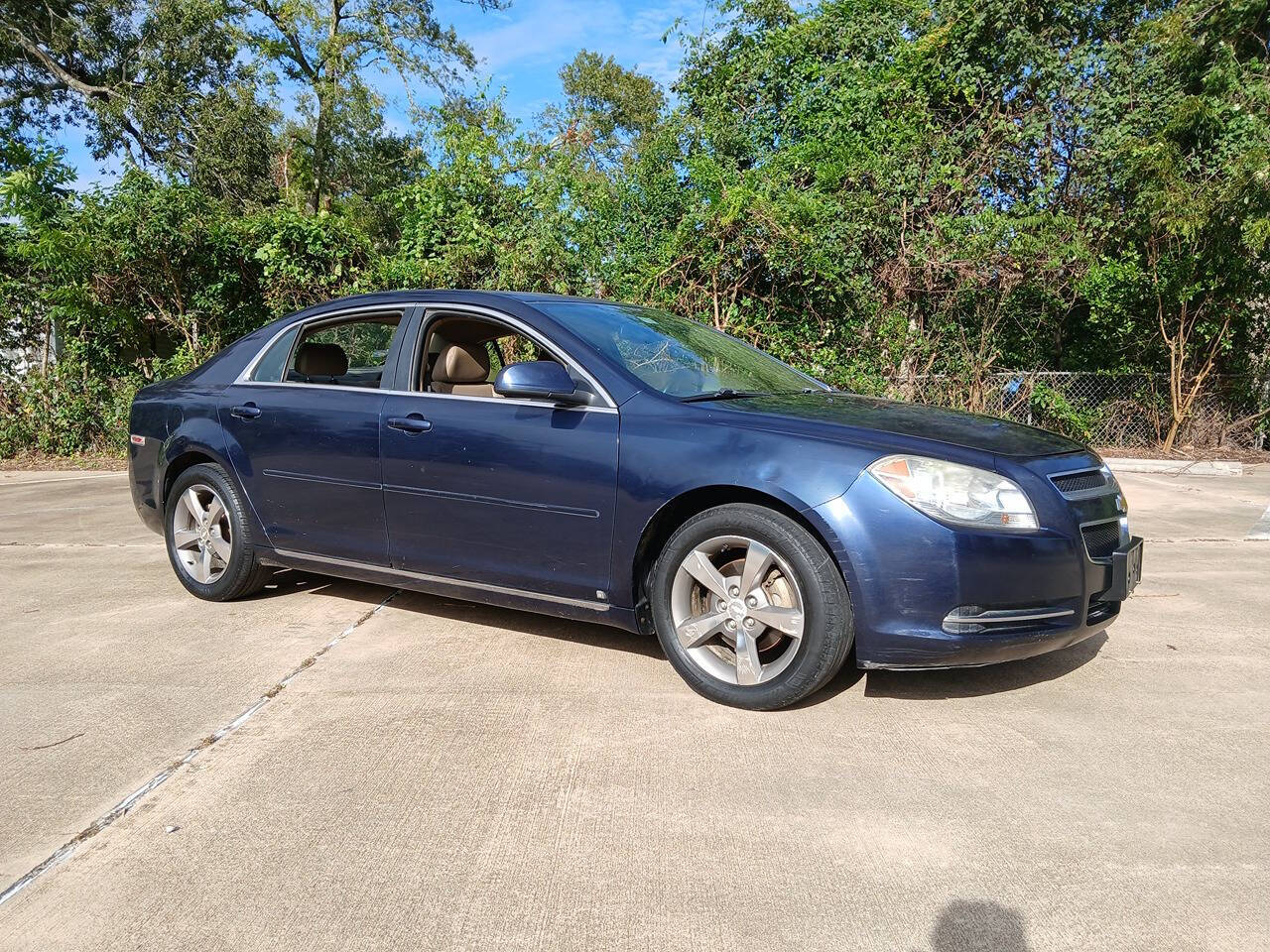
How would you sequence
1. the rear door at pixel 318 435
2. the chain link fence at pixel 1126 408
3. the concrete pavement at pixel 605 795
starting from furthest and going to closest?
the chain link fence at pixel 1126 408
the rear door at pixel 318 435
the concrete pavement at pixel 605 795

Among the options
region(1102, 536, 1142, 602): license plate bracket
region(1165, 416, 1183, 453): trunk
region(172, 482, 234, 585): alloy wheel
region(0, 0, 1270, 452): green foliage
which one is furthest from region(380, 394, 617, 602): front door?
region(1165, 416, 1183, 453): trunk

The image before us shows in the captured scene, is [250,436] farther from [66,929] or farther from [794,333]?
[794,333]

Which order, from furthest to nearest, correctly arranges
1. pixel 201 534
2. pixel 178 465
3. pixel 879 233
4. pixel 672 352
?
pixel 879 233, pixel 178 465, pixel 201 534, pixel 672 352

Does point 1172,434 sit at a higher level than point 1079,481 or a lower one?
lower

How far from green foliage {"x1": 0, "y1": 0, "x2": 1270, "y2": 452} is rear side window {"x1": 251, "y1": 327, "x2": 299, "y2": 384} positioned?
569 cm

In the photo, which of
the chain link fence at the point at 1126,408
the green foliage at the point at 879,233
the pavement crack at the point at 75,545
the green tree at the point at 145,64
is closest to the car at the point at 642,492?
the pavement crack at the point at 75,545

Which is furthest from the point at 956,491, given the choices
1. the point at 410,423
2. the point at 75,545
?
the point at 75,545

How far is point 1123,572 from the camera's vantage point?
3646 millimetres

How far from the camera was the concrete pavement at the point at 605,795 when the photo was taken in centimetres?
232

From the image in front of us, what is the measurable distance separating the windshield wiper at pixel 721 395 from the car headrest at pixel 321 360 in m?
2.11

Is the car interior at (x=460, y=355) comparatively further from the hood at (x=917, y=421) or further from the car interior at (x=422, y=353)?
the hood at (x=917, y=421)

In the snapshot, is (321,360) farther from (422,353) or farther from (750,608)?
(750,608)

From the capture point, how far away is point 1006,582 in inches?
132

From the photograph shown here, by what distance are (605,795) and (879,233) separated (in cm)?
968
